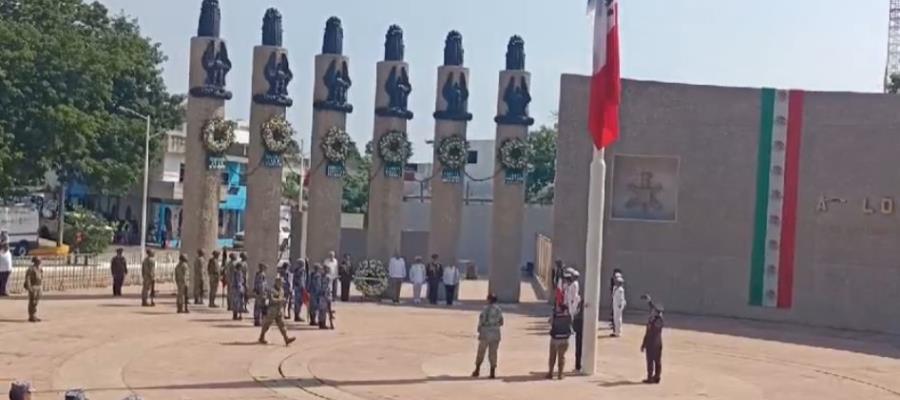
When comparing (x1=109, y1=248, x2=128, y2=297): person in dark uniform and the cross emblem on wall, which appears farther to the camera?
the cross emblem on wall

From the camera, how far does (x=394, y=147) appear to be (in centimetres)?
3562

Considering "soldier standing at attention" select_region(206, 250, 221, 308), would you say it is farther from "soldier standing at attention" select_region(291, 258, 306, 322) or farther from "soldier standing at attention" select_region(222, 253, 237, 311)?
"soldier standing at attention" select_region(291, 258, 306, 322)

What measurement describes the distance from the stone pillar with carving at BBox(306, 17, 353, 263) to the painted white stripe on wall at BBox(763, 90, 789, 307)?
11.4 m

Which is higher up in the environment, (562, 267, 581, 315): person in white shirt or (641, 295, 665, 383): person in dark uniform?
(562, 267, 581, 315): person in white shirt

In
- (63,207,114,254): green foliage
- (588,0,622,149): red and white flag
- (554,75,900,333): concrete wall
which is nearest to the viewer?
(588,0,622,149): red and white flag

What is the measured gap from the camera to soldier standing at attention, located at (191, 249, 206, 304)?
30.7 metres

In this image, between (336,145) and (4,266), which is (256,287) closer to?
(4,266)

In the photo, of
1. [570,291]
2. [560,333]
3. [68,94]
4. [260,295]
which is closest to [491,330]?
[560,333]

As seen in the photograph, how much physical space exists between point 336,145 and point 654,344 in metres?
16.3

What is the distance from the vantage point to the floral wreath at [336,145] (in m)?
34.6

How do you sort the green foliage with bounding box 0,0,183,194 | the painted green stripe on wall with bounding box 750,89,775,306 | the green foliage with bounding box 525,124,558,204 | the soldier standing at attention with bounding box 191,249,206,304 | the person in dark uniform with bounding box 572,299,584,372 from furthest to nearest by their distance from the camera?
the green foliage with bounding box 525,124,558,204
the green foliage with bounding box 0,0,183,194
the painted green stripe on wall with bounding box 750,89,775,306
the soldier standing at attention with bounding box 191,249,206,304
the person in dark uniform with bounding box 572,299,584,372

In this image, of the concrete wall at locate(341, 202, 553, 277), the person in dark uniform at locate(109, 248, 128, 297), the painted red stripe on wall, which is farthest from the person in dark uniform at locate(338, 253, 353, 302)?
the concrete wall at locate(341, 202, 553, 277)

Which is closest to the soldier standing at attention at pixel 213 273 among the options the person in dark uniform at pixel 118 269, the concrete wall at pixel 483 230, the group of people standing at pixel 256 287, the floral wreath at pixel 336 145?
the group of people standing at pixel 256 287

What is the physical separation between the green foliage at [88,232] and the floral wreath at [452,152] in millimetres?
17874
